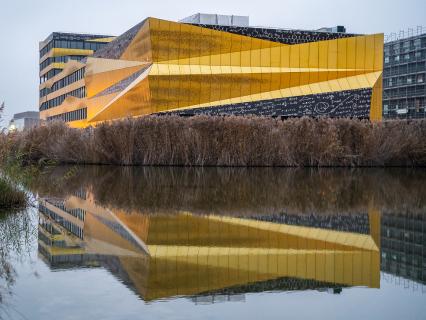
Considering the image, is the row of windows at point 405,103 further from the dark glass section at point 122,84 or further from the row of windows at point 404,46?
the dark glass section at point 122,84

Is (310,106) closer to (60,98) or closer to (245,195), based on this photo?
(245,195)

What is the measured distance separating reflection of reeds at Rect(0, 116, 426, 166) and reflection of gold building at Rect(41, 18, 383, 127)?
10919mm

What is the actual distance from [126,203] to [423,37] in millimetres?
84650

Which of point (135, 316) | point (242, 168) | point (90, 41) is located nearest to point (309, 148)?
point (242, 168)

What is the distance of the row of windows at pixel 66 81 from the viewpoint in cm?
7585

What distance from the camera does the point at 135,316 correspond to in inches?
198

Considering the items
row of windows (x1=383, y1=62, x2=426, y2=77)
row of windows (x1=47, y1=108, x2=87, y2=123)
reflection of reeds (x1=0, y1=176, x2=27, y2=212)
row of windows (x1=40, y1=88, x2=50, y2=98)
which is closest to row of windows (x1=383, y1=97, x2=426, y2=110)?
row of windows (x1=383, y1=62, x2=426, y2=77)

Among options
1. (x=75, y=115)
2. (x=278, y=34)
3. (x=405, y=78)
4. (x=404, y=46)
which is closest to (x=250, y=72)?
(x=278, y=34)

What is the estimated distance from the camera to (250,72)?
142ft

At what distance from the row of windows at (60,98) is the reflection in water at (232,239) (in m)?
60.7

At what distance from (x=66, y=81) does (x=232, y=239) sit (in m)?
78.5

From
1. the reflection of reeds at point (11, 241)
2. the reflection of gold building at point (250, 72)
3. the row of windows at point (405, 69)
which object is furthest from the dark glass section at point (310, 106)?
the row of windows at point (405, 69)

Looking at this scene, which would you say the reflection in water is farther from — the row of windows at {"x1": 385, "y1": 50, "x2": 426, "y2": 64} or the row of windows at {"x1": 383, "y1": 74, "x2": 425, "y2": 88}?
the row of windows at {"x1": 385, "y1": 50, "x2": 426, "y2": 64}

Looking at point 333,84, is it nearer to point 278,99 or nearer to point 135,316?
point 278,99
